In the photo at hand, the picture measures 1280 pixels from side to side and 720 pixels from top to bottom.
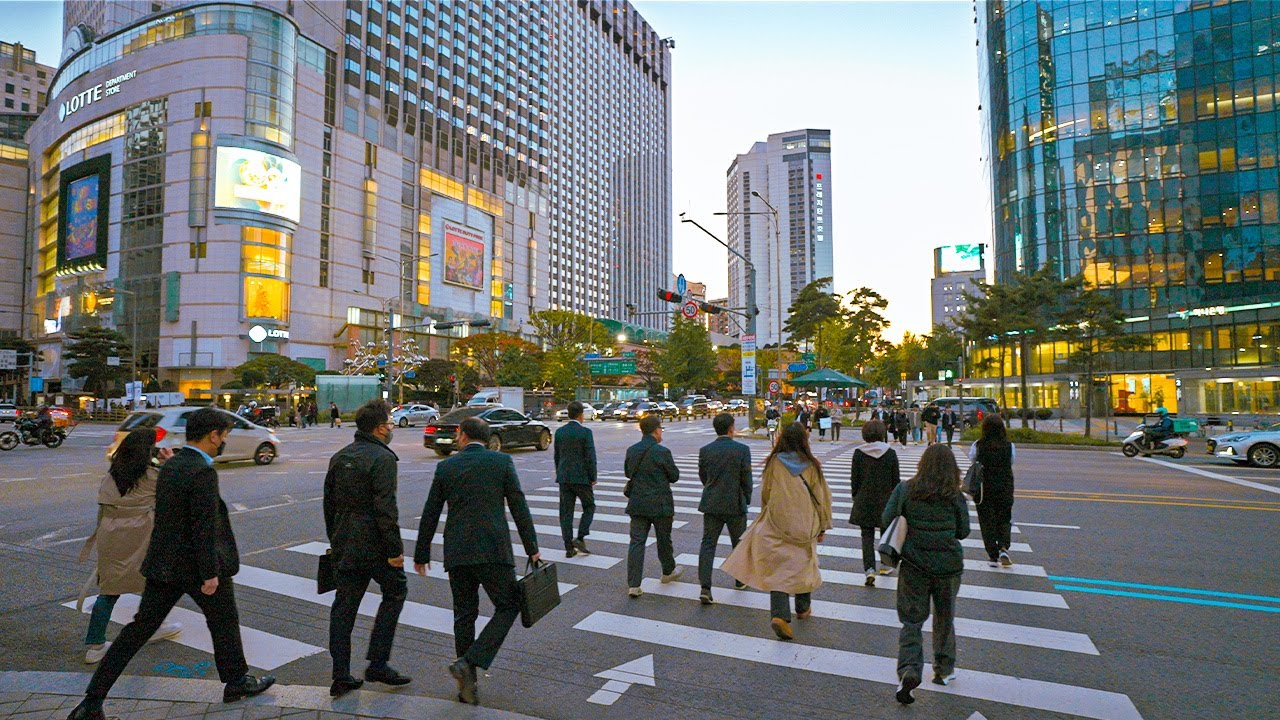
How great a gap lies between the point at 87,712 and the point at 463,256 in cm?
8910

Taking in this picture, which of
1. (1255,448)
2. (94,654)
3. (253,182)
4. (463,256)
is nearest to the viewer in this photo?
(94,654)

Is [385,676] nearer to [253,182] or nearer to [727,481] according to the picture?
[727,481]

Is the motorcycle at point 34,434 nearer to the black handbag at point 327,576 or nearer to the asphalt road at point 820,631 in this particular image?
the asphalt road at point 820,631

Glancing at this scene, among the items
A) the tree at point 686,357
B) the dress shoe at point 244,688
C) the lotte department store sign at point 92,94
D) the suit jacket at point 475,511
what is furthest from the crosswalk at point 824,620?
the lotte department store sign at point 92,94

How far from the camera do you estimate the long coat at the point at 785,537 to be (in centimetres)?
532

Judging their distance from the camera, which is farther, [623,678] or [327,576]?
[623,678]

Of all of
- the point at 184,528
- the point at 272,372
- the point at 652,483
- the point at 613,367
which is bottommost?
the point at 652,483

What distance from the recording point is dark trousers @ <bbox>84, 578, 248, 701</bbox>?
377 cm

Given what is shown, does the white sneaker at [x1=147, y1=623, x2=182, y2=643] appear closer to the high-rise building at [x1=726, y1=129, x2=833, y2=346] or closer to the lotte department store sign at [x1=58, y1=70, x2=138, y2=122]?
the lotte department store sign at [x1=58, y1=70, x2=138, y2=122]

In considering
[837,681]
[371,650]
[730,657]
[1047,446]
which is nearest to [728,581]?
[730,657]

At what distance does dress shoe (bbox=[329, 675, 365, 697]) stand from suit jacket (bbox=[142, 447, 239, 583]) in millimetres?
995

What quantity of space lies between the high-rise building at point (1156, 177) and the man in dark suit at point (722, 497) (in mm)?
50736

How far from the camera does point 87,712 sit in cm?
369

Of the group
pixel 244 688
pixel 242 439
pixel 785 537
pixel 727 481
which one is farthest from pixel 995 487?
pixel 242 439
